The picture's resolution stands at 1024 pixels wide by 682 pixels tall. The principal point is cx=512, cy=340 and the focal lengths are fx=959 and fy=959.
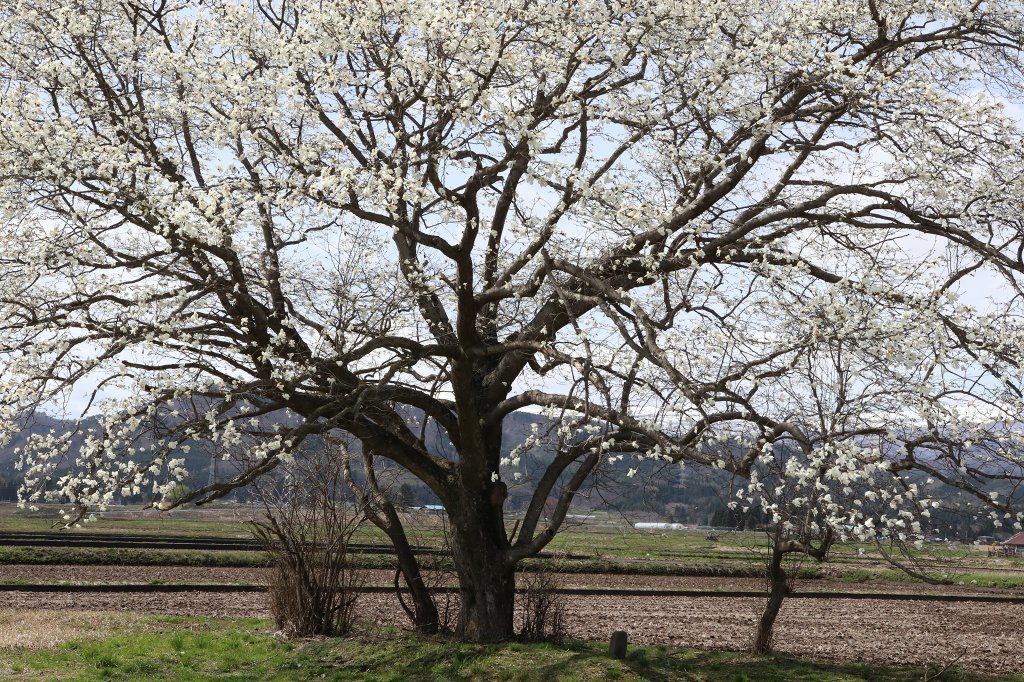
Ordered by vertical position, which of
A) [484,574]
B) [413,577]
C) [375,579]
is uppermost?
[484,574]

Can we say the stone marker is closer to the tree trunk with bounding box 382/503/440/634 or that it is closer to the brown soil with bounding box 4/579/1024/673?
the tree trunk with bounding box 382/503/440/634

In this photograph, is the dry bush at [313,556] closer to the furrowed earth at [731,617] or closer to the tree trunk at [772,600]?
the furrowed earth at [731,617]

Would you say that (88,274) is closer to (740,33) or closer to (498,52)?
(498,52)

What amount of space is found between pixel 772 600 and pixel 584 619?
717cm

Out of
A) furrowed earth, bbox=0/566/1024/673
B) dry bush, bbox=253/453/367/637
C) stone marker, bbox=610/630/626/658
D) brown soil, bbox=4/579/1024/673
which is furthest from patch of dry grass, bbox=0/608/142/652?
stone marker, bbox=610/630/626/658

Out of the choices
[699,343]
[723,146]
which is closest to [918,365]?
[699,343]

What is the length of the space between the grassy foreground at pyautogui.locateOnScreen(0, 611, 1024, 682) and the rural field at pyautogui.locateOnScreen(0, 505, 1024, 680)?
44 mm

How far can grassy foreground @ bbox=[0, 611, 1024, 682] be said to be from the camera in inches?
512

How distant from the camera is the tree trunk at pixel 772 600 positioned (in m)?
15.4

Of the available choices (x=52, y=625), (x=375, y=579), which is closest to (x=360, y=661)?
(x=52, y=625)

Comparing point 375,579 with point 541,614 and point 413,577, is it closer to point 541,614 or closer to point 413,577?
point 413,577

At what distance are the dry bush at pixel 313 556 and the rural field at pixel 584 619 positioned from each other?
66cm

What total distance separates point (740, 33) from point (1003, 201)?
4281 mm

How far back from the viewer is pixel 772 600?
1583 cm
